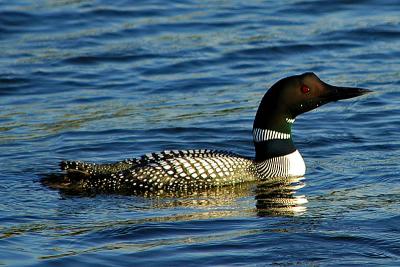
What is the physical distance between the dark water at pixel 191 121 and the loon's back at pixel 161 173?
0.52 feet

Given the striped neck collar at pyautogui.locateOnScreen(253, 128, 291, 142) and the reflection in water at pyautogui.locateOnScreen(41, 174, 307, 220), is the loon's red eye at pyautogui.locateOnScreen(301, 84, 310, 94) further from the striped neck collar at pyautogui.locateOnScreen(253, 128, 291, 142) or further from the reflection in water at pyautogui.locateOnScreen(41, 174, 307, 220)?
the reflection in water at pyautogui.locateOnScreen(41, 174, 307, 220)

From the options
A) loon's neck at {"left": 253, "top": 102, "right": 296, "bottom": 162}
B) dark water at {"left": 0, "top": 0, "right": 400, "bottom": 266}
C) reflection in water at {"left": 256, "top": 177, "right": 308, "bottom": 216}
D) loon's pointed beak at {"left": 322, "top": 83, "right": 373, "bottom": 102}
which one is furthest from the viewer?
loon's neck at {"left": 253, "top": 102, "right": 296, "bottom": 162}

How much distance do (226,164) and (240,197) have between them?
1.46 ft

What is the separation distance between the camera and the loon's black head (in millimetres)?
10883

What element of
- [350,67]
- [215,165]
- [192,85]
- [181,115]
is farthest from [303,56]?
[215,165]

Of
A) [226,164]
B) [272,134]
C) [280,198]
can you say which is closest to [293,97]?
[272,134]

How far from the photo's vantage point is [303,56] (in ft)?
50.8

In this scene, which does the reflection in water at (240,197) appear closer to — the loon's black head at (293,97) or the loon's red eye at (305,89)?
the loon's black head at (293,97)

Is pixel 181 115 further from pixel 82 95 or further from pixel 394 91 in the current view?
pixel 394 91

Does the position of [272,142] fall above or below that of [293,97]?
below

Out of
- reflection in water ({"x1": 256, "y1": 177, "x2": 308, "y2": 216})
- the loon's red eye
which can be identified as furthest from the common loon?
reflection in water ({"x1": 256, "y1": 177, "x2": 308, "y2": 216})

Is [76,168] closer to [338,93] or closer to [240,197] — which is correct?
[240,197]

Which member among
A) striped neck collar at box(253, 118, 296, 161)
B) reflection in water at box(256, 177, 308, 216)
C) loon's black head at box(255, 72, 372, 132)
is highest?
loon's black head at box(255, 72, 372, 132)

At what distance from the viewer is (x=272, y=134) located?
11008mm
